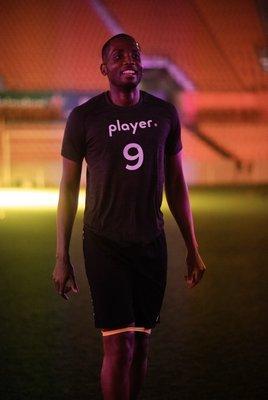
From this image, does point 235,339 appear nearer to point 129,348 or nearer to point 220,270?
point 129,348

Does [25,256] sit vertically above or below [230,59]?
below

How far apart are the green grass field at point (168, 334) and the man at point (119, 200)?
108 cm

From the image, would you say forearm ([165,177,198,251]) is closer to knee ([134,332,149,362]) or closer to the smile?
knee ([134,332,149,362])

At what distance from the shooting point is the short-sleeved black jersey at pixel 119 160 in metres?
3.50

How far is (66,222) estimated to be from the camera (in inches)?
145

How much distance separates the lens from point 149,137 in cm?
354

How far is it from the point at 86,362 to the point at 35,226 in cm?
1007

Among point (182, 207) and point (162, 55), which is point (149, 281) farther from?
point (162, 55)

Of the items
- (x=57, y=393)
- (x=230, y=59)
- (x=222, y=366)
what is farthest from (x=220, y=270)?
(x=230, y=59)

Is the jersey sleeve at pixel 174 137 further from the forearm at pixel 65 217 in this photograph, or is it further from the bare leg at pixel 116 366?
the bare leg at pixel 116 366

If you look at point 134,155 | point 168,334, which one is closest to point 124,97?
point 134,155

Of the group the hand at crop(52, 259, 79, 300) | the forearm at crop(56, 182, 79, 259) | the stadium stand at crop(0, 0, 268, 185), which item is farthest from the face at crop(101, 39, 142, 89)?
the stadium stand at crop(0, 0, 268, 185)

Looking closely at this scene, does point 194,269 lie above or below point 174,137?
below

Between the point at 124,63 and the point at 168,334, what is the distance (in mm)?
2997
